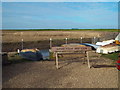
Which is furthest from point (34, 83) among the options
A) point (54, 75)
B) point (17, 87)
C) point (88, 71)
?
point (88, 71)

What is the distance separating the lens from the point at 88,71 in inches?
327

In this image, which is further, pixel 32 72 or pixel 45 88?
pixel 32 72

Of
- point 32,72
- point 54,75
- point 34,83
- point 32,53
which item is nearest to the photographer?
point 34,83

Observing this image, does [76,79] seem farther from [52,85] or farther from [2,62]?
[2,62]

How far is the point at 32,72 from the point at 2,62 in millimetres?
2251

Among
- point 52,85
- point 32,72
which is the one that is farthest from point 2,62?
point 52,85

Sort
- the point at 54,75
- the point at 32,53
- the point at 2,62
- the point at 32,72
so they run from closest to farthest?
the point at 54,75
the point at 32,72
the point at 2,62
the point at 32,53

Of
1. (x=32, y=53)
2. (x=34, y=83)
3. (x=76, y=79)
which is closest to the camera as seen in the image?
(x=34, y=83)

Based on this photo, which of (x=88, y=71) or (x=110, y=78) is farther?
(x=88, y=71)

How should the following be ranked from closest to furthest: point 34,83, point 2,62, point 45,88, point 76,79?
point 45,88
point 34,83
point 76,79
point 2,62

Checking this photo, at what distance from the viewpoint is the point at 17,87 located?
606cm

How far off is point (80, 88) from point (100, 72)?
2.39 metres

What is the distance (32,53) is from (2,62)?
11.4ft

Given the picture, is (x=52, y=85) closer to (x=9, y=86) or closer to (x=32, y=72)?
(x=9, y=86)
